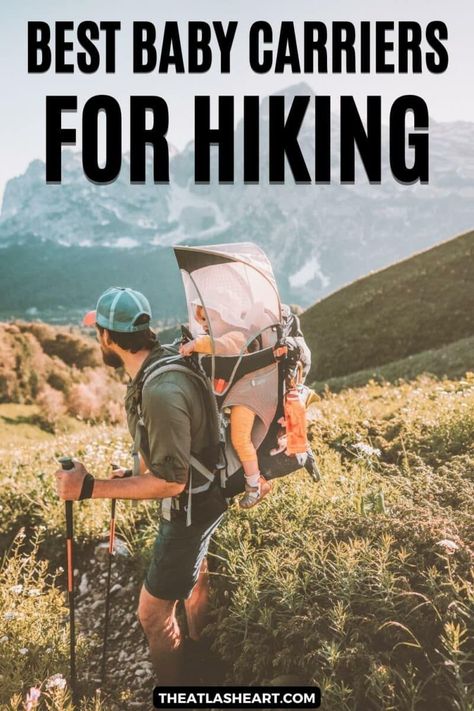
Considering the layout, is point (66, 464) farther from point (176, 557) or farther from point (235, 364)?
point (235, 364)

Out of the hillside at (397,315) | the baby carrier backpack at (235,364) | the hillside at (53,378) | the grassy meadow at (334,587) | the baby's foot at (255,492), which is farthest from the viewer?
the hillside at (397,315)

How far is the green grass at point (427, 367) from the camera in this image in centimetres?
1728

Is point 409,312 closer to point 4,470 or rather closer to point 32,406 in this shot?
point 32,406

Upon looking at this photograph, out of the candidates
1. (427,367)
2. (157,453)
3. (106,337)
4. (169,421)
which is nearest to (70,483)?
(157,453)

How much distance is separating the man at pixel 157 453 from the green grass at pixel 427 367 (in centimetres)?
1237

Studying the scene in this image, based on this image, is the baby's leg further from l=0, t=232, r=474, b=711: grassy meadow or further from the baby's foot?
l=0, t=232, r=474, b=711: grassy meadow

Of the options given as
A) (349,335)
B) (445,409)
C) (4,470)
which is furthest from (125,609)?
(349,335)

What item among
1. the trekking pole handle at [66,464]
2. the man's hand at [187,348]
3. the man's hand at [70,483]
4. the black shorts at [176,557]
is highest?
the man's hand at [187,348]

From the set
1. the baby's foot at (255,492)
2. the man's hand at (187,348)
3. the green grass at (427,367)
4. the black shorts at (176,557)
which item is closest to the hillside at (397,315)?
the green grass at (427,367)

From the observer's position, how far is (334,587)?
199 inches

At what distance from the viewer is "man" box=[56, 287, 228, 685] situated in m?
4.15

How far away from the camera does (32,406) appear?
2314 centimetres

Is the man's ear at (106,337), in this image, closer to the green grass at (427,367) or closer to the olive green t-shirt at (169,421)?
the olive green t-shirt at (169,421)

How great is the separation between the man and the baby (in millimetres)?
258
